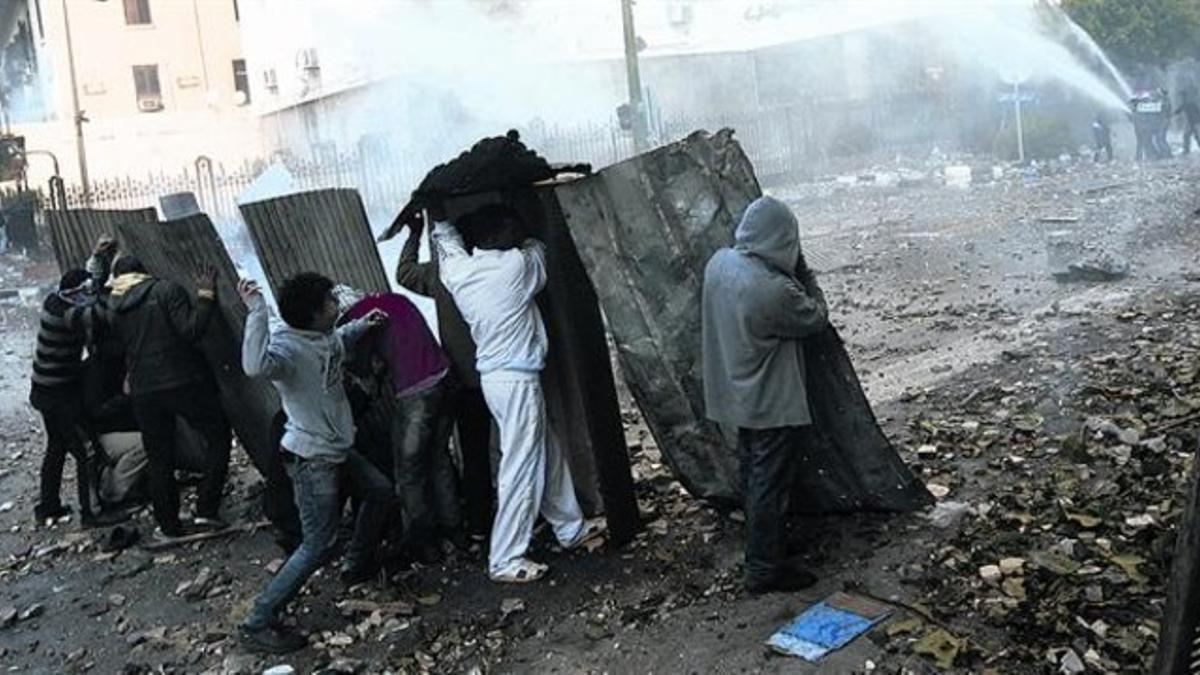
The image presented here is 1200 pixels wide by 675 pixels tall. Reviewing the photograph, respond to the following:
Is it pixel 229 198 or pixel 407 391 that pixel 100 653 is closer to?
pixel 407 391

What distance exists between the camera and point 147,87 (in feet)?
126

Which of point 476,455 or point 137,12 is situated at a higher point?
point 137,12

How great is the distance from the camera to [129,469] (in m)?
6.45

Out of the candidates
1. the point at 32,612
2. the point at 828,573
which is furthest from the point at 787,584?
the point at 32,612

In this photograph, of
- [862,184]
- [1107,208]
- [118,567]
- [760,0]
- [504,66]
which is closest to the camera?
[118,567]

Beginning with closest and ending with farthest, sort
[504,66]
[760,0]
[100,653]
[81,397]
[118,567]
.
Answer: [100,653], [118,567], [81,397], [504,66], [760,0]

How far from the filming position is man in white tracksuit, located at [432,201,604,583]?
4.71 m

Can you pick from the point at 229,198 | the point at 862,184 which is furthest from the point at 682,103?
the point at 229,198

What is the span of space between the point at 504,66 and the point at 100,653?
2438cm

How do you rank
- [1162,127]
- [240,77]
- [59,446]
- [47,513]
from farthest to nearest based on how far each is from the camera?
[240,77] < [1162,127] < [47,513] < [59,446]

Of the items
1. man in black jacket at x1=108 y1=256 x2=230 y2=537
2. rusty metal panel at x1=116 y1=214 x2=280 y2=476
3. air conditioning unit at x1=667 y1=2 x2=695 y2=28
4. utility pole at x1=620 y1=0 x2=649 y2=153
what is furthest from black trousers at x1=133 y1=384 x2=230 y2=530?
air conditioning unit at x1=667 y1=2 x2=695 y2=28

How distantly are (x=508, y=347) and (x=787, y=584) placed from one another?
58.7 inches

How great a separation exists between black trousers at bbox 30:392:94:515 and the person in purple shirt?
6.92 ft

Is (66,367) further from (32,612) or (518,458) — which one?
(518,458)
